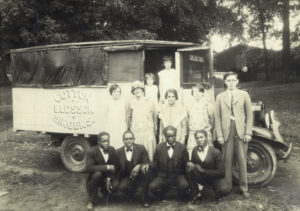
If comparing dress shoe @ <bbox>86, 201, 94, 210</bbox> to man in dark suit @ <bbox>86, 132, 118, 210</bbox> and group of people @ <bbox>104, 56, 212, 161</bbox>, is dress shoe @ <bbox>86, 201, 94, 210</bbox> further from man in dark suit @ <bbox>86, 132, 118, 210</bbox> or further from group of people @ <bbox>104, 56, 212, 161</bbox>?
group of people @ <bbox>104, 56, 212, 161</bbox>

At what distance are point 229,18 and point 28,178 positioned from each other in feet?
52.0

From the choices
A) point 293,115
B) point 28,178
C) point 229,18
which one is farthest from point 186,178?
point 229,18

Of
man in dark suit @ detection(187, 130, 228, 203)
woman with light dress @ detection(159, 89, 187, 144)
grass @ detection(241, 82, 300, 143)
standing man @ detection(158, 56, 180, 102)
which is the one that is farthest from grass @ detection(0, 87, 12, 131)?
man in dark suit @ detection(187, 130, 228, 203)

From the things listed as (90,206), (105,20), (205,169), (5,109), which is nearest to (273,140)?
(205,169)

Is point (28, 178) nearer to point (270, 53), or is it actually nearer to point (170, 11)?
point (170, 11)

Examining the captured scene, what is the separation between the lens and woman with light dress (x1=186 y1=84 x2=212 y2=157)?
6367 millimetres

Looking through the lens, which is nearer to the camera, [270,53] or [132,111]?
[132,111]

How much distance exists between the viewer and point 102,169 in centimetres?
577

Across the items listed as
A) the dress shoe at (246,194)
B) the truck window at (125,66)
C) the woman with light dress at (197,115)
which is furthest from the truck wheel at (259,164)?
the truck window at (125,66)

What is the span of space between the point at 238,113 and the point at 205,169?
1.11 metres

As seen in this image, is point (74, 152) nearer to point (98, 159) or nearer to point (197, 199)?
point (98, 159)

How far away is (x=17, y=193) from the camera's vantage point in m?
6.69

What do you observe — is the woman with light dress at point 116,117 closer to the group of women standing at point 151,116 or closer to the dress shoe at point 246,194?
the group of women standing at point 151,116

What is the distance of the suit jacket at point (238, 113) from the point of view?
19.7ft
